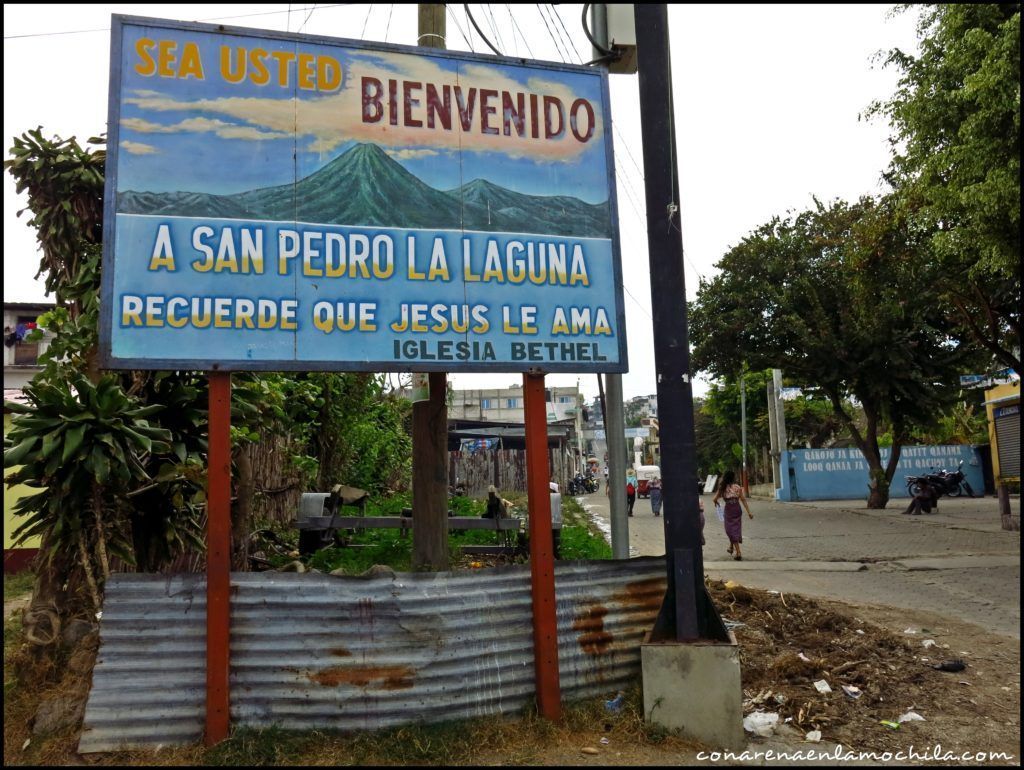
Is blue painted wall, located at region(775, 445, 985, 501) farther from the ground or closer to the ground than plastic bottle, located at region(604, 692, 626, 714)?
farther from the ground

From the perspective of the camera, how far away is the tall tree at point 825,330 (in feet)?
66.0

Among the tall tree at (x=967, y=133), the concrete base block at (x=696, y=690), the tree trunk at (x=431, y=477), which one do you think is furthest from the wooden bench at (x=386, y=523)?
the tall tree at (x=967, y=133)

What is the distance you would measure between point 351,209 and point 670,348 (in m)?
2.29

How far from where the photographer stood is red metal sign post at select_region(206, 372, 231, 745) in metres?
4.36

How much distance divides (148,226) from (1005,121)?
8.79m

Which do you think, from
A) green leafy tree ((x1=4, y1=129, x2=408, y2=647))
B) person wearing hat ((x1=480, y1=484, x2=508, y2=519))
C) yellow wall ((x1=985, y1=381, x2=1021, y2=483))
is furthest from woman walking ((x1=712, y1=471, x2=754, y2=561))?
yellow wall ((x1=985, y1=381, x2=1021, y2=483))

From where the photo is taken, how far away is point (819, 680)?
556cm

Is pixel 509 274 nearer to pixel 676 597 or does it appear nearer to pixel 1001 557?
pixel 676 597

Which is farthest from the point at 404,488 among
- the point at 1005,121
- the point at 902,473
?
the point at 902,473

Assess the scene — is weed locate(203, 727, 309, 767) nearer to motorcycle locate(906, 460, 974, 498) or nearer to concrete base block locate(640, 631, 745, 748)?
concrete base block locate(640, 631, 745, 748)

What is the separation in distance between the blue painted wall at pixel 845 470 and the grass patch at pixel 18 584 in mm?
24889

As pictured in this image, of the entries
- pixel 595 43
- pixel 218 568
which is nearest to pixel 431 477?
pixel 218 568

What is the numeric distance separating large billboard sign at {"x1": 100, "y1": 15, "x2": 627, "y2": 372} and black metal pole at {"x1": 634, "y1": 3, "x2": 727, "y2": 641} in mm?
309

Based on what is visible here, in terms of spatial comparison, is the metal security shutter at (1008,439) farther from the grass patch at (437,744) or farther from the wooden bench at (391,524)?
the grass patch at (437,744)
